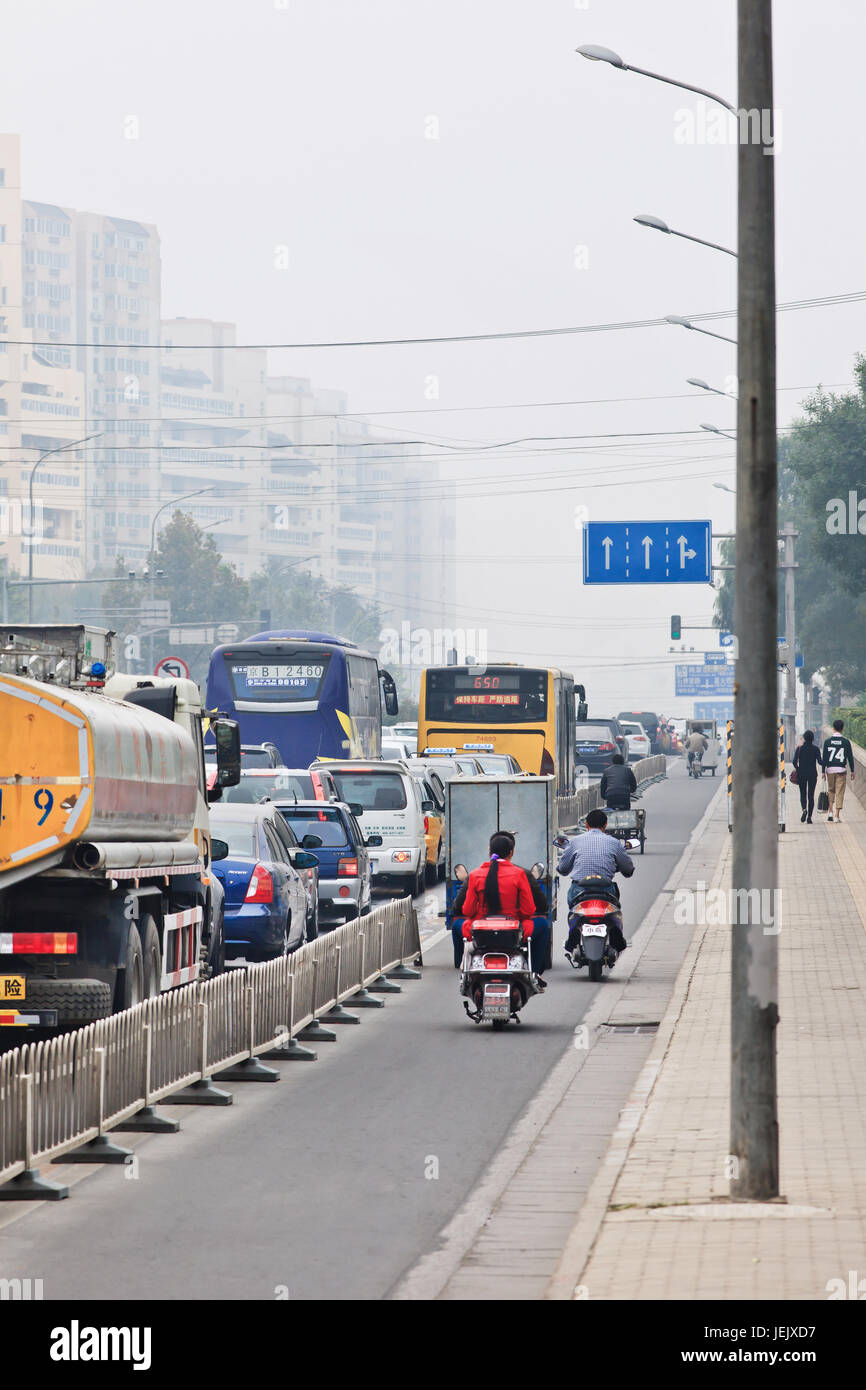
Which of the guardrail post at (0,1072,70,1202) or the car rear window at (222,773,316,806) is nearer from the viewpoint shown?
the guardrail post at (0,1072,70,1202)

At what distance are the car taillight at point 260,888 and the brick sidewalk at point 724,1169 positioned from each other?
3.88 metres

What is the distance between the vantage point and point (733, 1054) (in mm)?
9805

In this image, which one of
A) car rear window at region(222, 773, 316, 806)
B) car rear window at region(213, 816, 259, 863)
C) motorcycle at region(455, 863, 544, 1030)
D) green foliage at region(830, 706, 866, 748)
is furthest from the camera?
green foliage at region(830, 706, 866, 748)

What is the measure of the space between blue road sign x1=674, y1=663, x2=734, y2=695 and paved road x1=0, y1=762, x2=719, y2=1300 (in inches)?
4478

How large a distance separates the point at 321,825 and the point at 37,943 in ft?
35.2

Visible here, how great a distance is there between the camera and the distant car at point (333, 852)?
24.0 m

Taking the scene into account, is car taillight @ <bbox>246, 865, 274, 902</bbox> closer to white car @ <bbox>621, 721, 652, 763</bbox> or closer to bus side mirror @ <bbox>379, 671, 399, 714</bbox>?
bus side mirror @ <bbox>379, 671, 399, 714</bbox>

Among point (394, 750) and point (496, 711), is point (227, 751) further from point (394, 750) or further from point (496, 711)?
point (394, 750)

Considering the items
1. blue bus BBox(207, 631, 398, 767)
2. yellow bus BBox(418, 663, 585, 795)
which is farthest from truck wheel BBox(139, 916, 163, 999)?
yellow bus BBox(418, 663, 585, 795)

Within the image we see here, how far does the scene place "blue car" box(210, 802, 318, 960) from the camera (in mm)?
19453

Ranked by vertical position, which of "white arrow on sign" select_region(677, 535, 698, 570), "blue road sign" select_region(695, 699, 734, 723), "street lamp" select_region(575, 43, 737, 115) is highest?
"street lamp" select_region(575, 43, 737, 115)

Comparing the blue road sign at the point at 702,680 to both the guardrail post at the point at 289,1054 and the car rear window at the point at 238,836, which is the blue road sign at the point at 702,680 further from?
the guardrail post at the point at 289,1054

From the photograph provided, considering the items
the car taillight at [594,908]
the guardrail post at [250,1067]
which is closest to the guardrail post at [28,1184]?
the guardrail post at [250,1067]
